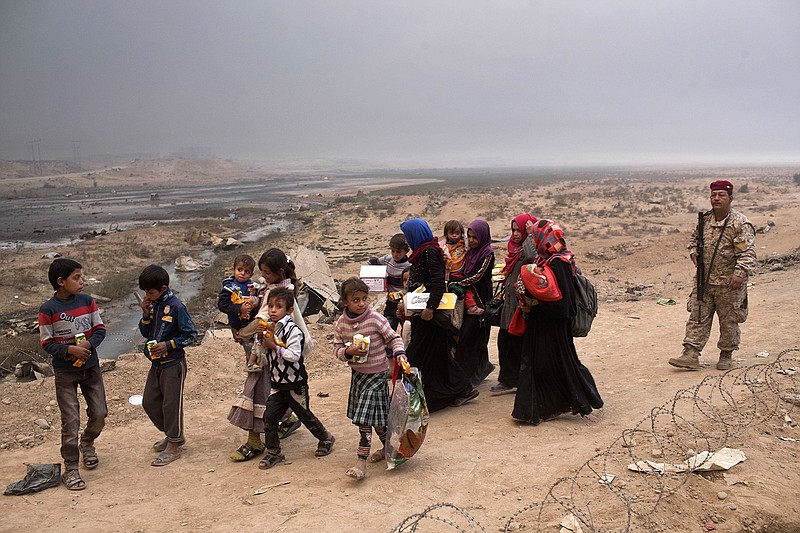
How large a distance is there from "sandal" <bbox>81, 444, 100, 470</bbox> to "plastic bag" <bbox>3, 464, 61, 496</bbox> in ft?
0.92

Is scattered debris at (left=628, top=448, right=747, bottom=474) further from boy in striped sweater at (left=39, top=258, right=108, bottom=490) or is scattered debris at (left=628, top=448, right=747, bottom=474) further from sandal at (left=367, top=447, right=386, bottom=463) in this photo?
boy in striped sweater at (left=39, top=258, right=108, bottom=490)

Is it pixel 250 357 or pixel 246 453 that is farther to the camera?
pixel 246 453

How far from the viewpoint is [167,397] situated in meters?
5.45

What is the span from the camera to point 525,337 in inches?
228

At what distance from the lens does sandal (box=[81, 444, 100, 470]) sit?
5543 millimetres

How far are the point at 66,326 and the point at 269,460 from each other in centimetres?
203

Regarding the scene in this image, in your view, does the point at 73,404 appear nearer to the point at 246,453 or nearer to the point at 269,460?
the point at 246,453

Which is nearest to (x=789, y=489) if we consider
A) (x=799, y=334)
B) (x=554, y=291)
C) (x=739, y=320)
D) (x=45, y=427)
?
(x=554, y=291)

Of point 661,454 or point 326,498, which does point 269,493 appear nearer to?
point 326,498

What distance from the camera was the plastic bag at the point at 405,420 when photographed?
471 cm

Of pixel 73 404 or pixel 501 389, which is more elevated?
pixel 73 404

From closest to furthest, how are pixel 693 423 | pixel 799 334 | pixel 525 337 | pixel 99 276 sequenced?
pixel 693 423
pixel 525 337
pixel 799 334
pixel 99 276

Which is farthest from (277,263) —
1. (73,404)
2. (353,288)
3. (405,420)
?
(73,404)

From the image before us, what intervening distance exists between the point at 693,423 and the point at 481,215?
1024 inches
